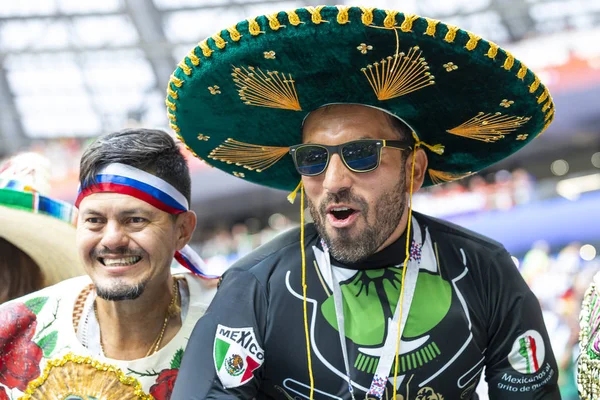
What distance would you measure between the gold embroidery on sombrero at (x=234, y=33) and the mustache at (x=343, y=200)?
0.51 m

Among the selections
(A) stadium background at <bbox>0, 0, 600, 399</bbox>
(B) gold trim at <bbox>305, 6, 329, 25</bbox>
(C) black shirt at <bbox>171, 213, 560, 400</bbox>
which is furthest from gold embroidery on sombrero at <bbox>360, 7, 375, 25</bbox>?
(A) stadium background at <bbox>0, 0, 600, 399</bbox>

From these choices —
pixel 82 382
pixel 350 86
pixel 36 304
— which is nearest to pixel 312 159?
pixel 350 86

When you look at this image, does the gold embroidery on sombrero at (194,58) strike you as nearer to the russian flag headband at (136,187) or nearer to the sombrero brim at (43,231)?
the russian flag headband at (136,187)

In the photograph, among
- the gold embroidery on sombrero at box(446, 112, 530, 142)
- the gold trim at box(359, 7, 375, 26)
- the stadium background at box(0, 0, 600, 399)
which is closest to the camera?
the gold trim at box(359, 7, 375, 26)

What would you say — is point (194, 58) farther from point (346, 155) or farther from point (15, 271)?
point (15, 271)

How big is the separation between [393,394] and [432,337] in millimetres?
200

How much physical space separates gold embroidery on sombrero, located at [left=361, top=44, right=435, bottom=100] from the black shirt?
1.58ft

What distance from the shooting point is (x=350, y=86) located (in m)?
2.43

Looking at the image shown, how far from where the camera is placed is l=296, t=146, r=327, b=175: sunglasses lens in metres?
2.43

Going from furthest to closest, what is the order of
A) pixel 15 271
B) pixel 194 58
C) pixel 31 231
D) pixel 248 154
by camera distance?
pixel 15 271
pixel 31 231
pixel 248 154
pixel 194 58

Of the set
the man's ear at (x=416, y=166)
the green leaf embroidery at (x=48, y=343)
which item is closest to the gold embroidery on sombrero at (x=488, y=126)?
the man's ear at (x=416, y=166)

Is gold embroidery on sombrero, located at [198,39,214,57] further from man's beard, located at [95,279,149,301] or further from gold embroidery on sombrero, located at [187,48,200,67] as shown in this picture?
man's beard, located at [95,279,149,301]

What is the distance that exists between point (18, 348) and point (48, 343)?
4.3 inches

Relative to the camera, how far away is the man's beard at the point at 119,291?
2654 millimetres
